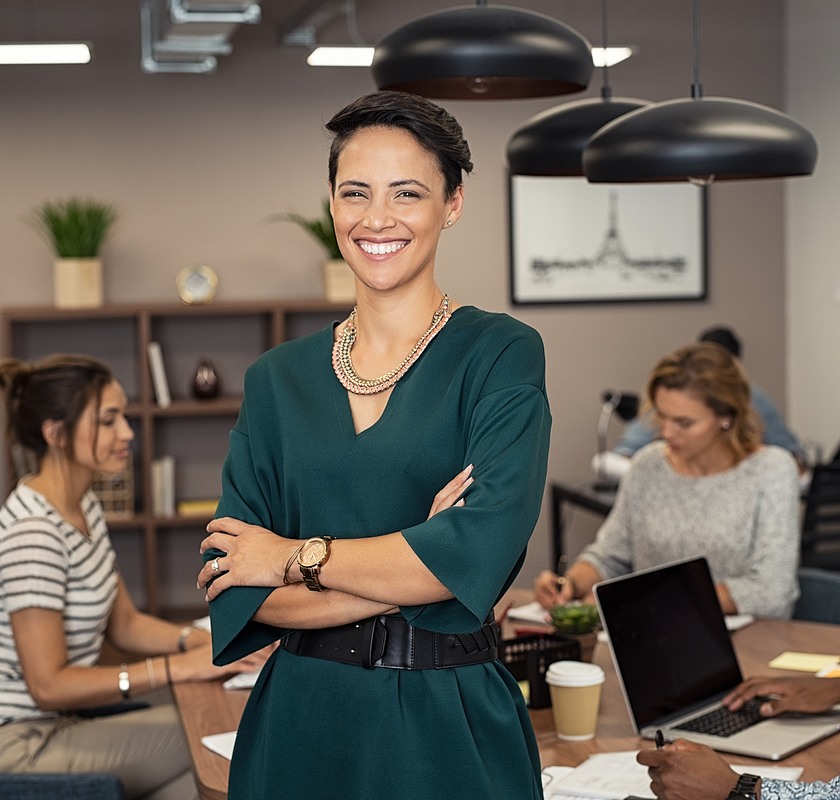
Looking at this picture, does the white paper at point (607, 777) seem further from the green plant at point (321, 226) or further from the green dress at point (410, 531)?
the green plant at point (321, 226)

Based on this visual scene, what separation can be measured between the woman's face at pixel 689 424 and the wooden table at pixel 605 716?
1.82 feet

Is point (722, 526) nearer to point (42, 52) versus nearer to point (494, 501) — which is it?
point (494, 501)

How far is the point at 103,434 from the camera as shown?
3.02 meters

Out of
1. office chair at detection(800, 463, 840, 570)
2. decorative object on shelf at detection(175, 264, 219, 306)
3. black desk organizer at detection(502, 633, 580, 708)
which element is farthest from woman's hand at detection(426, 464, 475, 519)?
decorative object on shelf at detection(175, 264, 219, 306)

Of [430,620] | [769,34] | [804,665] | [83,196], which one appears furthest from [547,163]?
[769,34]

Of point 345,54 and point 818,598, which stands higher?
point 345,54

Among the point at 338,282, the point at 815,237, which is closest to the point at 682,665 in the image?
the point at 338,282

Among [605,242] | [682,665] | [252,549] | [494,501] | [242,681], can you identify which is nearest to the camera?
[494,501]

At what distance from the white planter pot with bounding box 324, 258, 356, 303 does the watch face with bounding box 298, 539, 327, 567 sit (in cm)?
433

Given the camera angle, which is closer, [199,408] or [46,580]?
[46,580]

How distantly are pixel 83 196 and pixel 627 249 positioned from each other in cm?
269

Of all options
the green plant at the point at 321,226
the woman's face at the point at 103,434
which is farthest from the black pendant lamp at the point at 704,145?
the green plant at the point at 321,226

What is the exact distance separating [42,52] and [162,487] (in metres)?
1.95

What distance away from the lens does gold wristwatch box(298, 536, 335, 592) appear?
1476 millimetres
